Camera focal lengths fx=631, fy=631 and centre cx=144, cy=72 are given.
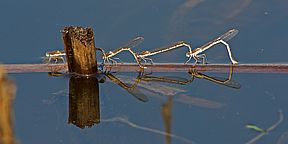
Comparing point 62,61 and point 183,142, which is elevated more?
point 62,61

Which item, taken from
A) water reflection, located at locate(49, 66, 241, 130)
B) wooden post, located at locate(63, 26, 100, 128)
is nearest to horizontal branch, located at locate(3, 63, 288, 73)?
water reflection, located at locate(49, 66, 241, 130)

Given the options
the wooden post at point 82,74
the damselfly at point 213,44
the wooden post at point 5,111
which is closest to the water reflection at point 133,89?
the wooden post at point 82,74

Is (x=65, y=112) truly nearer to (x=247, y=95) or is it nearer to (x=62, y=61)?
(x=62, y=61)

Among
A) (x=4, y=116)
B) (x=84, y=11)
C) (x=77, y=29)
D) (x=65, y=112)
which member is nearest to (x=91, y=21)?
(x=84, y=11)

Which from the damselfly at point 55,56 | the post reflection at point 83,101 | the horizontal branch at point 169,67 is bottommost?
the post reflection at point 83,101

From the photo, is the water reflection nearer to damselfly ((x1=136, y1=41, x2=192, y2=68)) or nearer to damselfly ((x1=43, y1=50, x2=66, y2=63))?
damselfly ((x1=136, y1=41, x2=192, y2=68))

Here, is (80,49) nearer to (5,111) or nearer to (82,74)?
(82,74)

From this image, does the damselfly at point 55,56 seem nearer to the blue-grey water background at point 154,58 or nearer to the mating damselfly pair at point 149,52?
the mating damselfly pair at point 149,52
